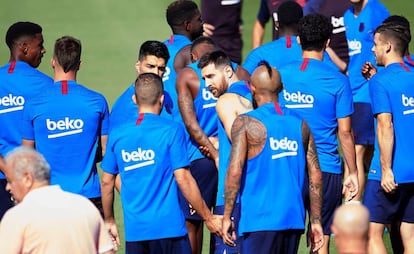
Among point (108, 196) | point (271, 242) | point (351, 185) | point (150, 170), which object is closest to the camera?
point (271, 242)

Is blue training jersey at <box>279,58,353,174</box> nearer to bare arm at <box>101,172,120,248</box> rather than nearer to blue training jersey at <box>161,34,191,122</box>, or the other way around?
blue training jersey at <box>161,34,191,122</box>

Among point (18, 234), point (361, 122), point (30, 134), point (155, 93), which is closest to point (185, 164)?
point (155, 93)

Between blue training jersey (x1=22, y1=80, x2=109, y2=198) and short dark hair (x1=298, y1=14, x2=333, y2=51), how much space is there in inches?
77.3

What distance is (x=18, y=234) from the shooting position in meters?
7.39

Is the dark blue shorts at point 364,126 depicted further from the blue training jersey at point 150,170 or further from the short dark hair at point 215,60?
the blue training jersey at point 150,170

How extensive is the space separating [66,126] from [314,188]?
7.29ft

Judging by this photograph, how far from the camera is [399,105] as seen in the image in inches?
417

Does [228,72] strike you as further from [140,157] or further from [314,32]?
[140,157]

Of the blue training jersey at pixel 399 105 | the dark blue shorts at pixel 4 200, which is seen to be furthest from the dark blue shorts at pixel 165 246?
the blue training jersey at pixel 399 105

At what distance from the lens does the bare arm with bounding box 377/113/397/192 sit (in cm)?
1055

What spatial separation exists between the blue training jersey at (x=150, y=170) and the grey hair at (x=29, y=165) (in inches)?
74.2

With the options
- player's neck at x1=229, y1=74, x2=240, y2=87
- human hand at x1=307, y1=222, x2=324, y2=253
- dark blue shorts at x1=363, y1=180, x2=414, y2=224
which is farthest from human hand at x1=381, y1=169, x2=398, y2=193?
player's neck at x1=229, y1=74, x2=240, y2=87

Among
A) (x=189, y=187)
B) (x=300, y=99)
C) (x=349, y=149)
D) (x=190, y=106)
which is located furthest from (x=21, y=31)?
(x=349, y=149)

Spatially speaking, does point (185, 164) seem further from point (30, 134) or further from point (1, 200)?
point (1, 200)
